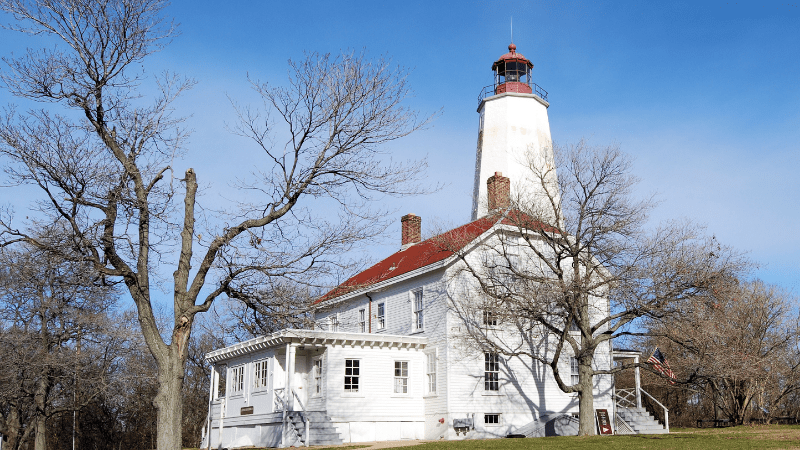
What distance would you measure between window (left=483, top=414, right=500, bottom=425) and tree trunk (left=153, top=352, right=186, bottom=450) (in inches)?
614

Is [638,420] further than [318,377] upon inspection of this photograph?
Yes

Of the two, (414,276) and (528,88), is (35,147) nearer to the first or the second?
(414,276)

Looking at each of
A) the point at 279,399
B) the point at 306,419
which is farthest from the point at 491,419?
the point at 279,399

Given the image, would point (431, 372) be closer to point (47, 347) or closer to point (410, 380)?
point (410, 380)

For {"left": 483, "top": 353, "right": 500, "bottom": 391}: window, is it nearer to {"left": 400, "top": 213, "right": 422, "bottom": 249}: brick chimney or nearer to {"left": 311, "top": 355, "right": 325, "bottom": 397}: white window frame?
{"left": 311, "top": 355, "right": 325, "bottom": 397}: white window frame

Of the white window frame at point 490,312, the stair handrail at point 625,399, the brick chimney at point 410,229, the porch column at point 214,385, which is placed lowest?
the stair handrail at point 625,399

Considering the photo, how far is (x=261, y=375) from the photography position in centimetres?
2711

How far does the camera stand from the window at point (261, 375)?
26636 millimetres

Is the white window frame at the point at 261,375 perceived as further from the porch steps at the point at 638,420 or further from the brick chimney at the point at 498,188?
the porch steps at the point at 638,420

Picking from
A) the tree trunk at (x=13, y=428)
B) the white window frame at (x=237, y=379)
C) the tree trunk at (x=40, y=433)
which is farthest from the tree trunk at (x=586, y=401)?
the tree trunk at (x=13, y=428)

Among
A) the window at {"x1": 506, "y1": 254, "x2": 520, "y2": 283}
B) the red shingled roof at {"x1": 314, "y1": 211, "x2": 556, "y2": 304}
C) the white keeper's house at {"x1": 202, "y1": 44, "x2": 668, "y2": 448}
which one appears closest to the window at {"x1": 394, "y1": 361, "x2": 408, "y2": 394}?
the white keeper's house at {"x1": 202, "y1": 44, "x2": 668, "y2": 448}

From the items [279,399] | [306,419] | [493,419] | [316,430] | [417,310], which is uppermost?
[417,310]

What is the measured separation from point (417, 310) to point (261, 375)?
6.40 m

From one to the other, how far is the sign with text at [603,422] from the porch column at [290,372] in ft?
37.6
